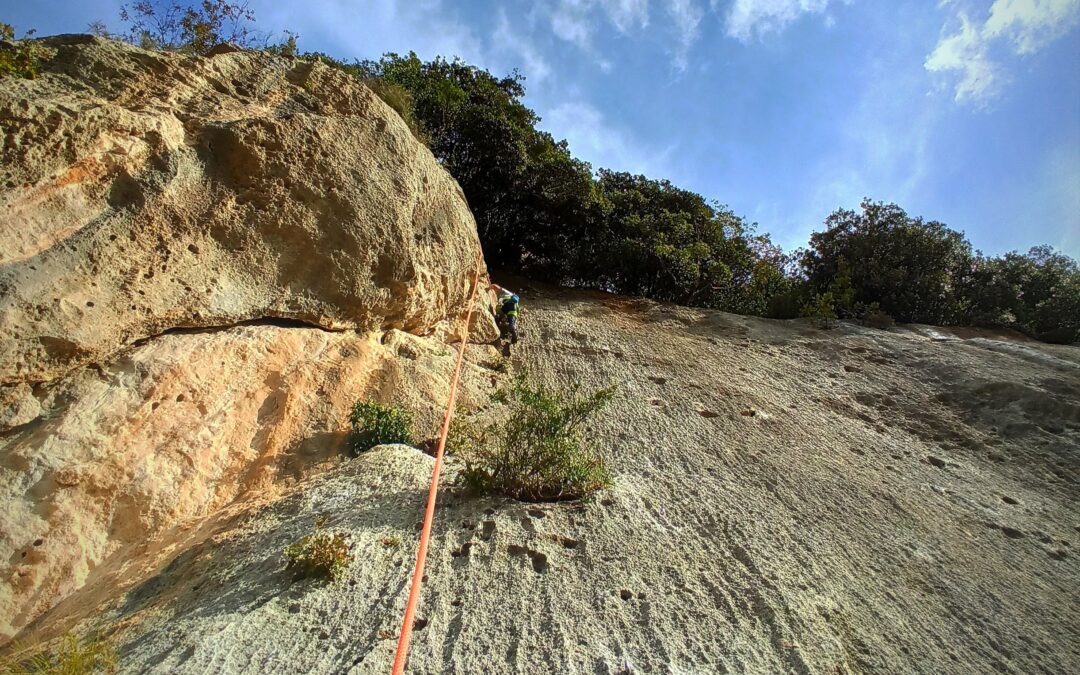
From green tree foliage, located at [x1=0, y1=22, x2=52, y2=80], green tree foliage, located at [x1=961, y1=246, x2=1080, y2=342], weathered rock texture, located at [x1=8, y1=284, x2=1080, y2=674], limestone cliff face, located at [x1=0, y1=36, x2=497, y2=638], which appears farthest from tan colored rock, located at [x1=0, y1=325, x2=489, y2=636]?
green tree foliage, located at [x1=961, y1=246, x2=1080, y2=342]

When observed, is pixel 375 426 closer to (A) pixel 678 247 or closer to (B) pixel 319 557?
(B) pixel 319 557

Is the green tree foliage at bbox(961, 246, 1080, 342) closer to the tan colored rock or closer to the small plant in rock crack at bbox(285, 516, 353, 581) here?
the tan colored rock

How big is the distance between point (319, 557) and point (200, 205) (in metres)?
4.15

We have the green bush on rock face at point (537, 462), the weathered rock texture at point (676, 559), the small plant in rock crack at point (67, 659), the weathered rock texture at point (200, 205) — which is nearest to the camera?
the small plant in rock crack at point (67, 659)

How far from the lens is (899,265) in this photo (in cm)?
1438

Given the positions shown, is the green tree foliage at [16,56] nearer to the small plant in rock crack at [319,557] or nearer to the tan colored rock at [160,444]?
the tan colored rock at [160,444]

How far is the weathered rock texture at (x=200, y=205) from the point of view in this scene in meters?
4.99

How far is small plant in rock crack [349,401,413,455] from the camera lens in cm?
645

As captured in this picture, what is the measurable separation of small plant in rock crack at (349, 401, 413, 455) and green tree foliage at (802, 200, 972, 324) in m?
11.6

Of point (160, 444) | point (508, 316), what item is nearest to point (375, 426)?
point (160, 444)

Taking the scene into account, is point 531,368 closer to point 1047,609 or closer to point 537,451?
point 537,451

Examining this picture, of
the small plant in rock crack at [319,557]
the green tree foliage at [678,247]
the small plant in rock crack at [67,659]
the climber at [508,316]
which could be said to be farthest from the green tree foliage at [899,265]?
the small plant in rock crack at [67,659]

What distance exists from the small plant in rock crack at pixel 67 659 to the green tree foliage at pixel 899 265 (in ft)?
47.9

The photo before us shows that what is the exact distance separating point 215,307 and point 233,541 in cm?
250
